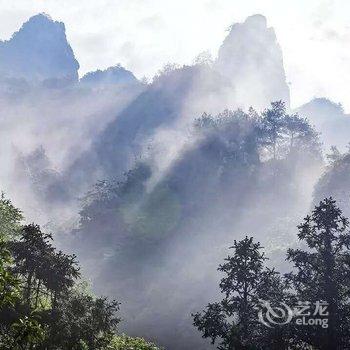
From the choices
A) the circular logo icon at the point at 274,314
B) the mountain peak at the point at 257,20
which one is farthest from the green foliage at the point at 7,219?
the mountain peak at the point at 257,20

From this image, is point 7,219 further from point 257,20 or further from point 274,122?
point 257,20

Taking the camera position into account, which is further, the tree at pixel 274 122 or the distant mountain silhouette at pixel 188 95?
the distant mountain silhouette at pixel 188 95

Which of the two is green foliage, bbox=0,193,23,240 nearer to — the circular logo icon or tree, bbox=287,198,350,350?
the circular logo icon

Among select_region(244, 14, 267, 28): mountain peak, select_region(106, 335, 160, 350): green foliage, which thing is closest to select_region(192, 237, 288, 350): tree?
select_region(106, 335, 160, 350): green foliage

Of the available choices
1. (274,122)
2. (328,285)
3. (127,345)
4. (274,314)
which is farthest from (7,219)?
(274,122)

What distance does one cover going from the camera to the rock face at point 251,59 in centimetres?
15325

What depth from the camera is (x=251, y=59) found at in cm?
15650

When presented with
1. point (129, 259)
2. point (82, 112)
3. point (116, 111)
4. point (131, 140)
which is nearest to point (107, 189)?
point (129, 259)

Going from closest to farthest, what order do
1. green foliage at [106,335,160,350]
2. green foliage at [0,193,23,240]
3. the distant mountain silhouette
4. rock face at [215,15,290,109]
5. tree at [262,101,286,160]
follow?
green foliage at [106,335,160,350] → green foliage at [0,193,23,240] → tree at [262,101,286,160] → the distant mountain silhouette → rock face at [215,15,290,109]

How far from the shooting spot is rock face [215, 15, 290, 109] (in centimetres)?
15325

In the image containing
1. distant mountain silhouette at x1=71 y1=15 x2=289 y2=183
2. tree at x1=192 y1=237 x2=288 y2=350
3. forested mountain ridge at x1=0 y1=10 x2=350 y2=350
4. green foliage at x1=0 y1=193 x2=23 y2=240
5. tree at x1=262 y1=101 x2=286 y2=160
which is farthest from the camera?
distant mountain silhouette at x1=71 y1=15 x2=289 y2=183

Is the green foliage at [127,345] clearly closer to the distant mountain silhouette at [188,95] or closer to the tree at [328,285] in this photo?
the tree at [328,285]

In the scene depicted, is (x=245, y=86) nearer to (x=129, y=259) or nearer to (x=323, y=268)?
(x=129, y=259)

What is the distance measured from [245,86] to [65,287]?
460ft
